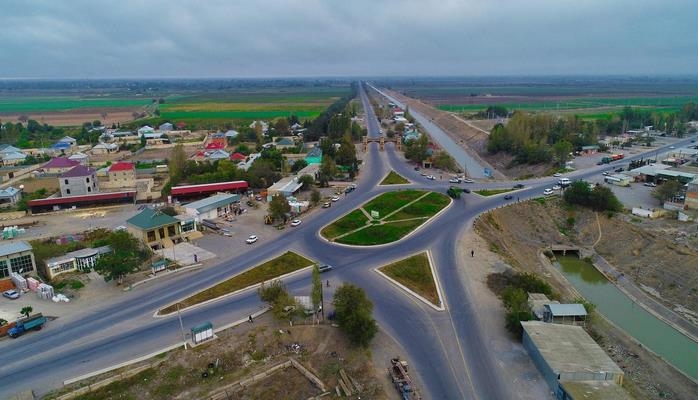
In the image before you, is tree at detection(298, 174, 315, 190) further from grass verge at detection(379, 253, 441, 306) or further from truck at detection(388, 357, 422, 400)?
truck at detection(388, 357, 422, 400)

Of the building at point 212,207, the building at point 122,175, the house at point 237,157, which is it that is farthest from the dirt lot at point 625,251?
the building at point 122,175

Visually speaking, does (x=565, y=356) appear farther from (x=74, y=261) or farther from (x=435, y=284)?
(x=74, y=261)

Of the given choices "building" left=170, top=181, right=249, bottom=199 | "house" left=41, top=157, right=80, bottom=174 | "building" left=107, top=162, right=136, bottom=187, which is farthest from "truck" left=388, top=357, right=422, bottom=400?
"house" left=41, top=157, right=80, bottom=174

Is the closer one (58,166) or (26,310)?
(26,310)

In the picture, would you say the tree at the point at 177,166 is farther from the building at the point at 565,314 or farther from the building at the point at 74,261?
the building at the point at 565,314

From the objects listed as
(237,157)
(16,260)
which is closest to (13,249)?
(16,260)

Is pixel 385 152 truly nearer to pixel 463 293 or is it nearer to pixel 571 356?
pixel 463 293
